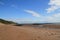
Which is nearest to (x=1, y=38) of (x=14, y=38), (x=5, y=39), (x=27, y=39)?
(x=5, y=39)

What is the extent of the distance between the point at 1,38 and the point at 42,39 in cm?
368

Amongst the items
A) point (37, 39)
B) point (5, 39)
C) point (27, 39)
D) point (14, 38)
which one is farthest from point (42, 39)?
point (5, 39)

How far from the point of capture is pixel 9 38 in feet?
33.2

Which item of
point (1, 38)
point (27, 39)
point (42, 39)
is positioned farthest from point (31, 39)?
point (1, 38)

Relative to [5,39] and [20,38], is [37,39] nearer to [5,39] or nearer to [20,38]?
[20,38]

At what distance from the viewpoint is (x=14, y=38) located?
10.2 m

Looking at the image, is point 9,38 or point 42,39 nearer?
point 9,38

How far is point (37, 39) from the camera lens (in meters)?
10.8

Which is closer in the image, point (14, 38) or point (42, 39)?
point (14, 38)

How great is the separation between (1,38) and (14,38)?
1.08 m

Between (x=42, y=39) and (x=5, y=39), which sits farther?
(x=42, y=39)

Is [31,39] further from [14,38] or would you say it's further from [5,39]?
[5,39]

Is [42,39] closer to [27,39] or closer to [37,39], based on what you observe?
[37,39]

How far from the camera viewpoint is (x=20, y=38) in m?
10.4
